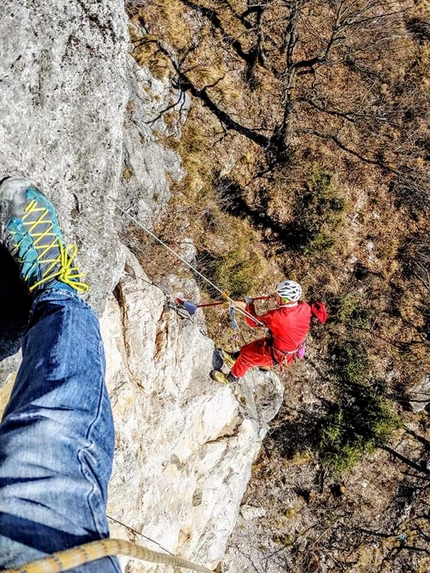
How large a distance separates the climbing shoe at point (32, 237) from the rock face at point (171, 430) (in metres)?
1.88

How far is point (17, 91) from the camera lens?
323 cm

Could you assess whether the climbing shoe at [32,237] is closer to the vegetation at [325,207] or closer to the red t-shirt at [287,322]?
the red t-shirt at [287,322]

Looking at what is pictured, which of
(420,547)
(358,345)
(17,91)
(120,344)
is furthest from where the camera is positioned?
(358,345)

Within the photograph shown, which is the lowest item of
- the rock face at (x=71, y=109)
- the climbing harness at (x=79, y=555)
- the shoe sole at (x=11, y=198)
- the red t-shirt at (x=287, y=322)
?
the red t-shirt at (x=287, y=322)

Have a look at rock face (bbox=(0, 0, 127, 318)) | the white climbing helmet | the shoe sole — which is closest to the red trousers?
the white climbing helmet

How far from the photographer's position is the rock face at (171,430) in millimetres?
5254

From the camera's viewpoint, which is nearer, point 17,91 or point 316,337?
point 17,91

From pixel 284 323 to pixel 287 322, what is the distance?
45mm

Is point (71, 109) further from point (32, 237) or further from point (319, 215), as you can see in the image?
point (319, 215)

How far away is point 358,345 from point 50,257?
8.77 metres

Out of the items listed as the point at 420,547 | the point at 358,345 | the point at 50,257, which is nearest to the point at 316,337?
the point at 358,345

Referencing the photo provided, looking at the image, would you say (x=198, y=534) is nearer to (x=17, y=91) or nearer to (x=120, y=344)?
(x=120, y=344)

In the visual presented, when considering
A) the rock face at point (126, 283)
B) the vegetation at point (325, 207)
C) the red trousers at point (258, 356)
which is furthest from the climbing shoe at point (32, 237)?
the vegetation at point (325, 207)

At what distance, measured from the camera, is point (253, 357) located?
24.5 feet
